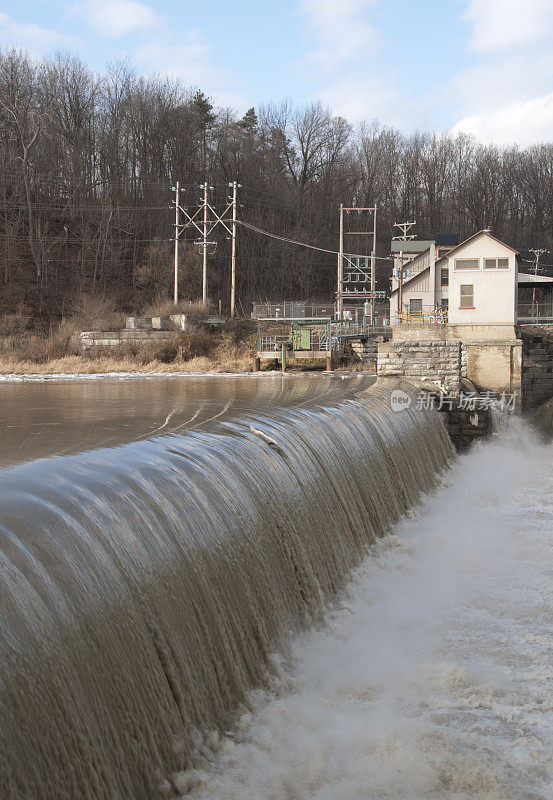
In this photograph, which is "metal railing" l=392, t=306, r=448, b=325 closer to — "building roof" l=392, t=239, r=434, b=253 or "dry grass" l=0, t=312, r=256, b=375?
"dry grass" l=0, t=312, r=256, b=375

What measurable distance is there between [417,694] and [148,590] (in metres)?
2.50

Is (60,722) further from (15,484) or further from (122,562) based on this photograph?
(15,484)

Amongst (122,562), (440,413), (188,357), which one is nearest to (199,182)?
(188,357)

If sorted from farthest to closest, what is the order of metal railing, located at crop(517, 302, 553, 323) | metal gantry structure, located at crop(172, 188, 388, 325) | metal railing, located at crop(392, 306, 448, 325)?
metal railing, located at crop(517, 302, 553, 323) → metal gantry structure, located at crop(172, 188, 388, 325) → metal railing, located at crop(392, 306, 448, 325)

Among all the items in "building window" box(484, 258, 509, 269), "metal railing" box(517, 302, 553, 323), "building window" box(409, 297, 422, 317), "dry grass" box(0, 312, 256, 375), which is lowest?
"dry grass" box(0, 312, 256, 375)

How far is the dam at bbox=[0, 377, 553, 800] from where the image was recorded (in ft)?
13.1

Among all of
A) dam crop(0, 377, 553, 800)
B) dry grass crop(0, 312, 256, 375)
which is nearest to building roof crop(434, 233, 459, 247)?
dry grass crop(0, 312, 256, 375)

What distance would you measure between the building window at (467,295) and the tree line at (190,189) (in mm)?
23382

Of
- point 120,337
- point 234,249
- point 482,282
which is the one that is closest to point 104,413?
point 482,282

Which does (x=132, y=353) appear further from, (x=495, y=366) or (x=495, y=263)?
(x=495, y=366)

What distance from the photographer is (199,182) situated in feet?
210

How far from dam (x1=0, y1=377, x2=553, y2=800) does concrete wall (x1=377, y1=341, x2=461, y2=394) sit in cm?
895

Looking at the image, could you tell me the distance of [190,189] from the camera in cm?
6312

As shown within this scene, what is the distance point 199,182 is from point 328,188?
15.8 meters
